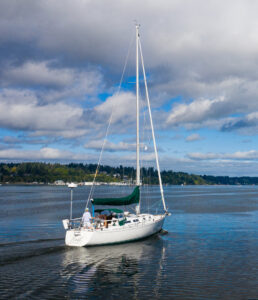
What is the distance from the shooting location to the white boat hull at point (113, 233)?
27.0 metres

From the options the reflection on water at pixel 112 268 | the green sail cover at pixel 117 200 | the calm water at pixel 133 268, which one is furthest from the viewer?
the green sail cover at pixel 117 200

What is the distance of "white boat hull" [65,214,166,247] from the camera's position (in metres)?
27.0

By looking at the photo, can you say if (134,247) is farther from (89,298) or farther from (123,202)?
(89,298)

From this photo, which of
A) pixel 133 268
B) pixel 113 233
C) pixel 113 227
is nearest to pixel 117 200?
pixel 113 227

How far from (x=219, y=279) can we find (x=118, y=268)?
21.5 feet

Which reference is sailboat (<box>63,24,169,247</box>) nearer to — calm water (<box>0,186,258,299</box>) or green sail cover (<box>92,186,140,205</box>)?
green sail cover (<box>92,186,140,205</box>)

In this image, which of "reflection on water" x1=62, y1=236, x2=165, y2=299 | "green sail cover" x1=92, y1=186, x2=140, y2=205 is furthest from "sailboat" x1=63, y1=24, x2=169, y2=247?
"reflection on water" x1=62, y1=236, x2=165, y2=299

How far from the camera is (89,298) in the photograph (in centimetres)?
1644

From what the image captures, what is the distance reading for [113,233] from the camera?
28.4 m

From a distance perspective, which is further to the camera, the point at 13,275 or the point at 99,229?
the point at 99,229

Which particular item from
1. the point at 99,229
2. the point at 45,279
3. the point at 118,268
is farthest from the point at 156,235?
the point at 45,279

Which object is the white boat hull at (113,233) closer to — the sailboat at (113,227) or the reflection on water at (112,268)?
the sailboat at (113,227)

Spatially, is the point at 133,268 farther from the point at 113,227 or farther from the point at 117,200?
the point at 117,200

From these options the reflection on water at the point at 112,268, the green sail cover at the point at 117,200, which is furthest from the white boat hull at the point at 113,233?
the green sail cover at the point at 117,200
